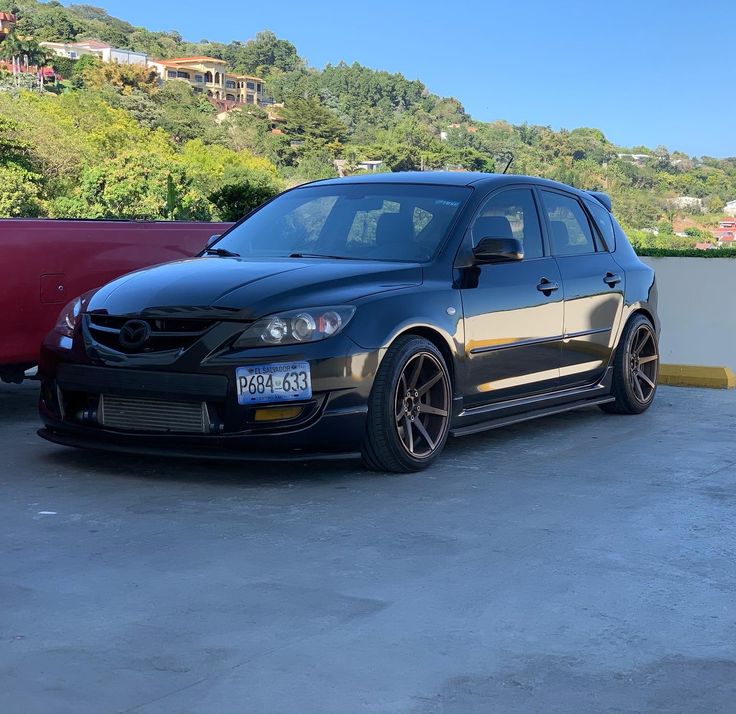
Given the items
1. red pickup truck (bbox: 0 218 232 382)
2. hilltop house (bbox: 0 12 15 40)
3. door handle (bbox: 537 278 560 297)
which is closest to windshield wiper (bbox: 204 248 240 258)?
red pickup truck (bbox: 0 218 232 382)

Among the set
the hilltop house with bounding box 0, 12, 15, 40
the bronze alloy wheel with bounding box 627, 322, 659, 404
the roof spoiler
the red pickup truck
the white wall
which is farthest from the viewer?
the hilltop house with bounding box 0, 12, 15, 40

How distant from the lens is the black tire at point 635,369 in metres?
9.05

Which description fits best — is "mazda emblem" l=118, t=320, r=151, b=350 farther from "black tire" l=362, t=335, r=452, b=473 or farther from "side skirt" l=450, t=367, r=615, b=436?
"side skirt" l=450, t=367, r=615, b=436

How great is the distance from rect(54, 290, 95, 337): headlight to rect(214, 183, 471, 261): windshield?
1071 mm

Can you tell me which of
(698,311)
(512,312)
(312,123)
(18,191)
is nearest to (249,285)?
(512,312)

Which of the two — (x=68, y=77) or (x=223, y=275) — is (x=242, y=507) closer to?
(x=223, y=275)

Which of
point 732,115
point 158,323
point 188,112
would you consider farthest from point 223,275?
point 188,112

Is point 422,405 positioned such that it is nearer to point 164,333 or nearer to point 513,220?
point 164,333

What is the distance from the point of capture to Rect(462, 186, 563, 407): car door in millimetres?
7406

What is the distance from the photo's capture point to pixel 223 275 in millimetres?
6902

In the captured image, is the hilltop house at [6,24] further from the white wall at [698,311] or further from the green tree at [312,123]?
the white wall at [698,311]

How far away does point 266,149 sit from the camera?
5797 inches

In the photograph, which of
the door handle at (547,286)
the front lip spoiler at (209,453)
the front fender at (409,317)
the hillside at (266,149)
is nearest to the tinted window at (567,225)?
the door handle at (547,286)

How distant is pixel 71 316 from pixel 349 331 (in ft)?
5.20
